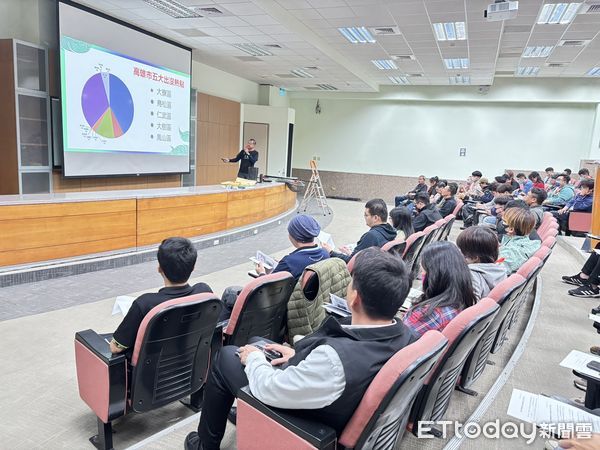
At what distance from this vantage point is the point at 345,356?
1.23 m

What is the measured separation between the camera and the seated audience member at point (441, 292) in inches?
73.2

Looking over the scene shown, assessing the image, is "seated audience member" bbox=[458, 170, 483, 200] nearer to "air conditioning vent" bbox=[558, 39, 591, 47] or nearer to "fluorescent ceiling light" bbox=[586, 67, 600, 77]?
"air conditioning vent" bbox=[558, 39, 591, 47]

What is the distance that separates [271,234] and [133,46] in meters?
3.98

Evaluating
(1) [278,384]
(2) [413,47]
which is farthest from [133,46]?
(1) [278,384]

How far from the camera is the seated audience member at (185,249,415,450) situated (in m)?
1.22

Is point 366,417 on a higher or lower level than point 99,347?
higher

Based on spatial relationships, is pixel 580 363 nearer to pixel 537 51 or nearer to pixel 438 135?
pixel 537 51

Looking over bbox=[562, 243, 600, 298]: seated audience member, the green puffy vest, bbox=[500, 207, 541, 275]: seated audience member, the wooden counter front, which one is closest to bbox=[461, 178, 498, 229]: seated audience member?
bbox=[562, 243, 600, 298]: seated audience member

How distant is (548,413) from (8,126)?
681 centimetres

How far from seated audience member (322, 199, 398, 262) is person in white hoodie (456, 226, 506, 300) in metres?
1.13

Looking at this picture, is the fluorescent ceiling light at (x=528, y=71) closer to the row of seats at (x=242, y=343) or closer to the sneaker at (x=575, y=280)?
the sneaker at (x=575, y=280)

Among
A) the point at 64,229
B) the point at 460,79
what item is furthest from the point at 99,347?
the point at 460,79

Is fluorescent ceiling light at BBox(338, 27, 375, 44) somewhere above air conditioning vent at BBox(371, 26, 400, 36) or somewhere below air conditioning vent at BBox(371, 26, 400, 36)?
above

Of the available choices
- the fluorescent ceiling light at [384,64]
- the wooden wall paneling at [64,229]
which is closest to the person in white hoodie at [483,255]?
the wooden wall paneling at [64,229]
